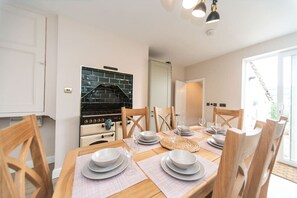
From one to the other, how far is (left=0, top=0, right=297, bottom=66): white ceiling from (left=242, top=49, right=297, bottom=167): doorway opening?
1.76 feet

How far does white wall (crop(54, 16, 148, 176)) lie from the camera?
1.77 m

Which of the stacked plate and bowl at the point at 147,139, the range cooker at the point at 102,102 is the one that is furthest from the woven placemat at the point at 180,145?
the range cooker at the point at 102,102

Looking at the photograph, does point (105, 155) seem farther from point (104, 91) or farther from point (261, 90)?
point (261, 90)

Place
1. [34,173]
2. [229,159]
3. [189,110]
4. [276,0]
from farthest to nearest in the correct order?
[189,110], [276,0], [34,173], [229,159]

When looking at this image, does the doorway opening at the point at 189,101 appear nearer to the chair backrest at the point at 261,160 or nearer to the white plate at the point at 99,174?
the chair backrest at the point at 261,160

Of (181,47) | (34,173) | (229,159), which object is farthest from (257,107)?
(34,173)

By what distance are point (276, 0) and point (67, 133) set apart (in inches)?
133

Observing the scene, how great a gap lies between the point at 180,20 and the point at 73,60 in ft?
6.11

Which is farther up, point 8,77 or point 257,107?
point 8,77

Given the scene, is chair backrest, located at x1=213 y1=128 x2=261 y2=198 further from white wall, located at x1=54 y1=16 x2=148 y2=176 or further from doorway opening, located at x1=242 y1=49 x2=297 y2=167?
doorway opening, located at x1=242 y1=49 x2=297 y2=167

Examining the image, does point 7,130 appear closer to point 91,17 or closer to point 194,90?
point 91,17

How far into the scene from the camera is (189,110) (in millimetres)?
4246

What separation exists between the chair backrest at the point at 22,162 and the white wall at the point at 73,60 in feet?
4.36

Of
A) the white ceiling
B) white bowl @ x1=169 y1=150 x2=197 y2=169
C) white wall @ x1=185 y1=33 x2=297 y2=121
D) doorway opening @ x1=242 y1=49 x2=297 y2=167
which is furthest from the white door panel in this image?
white bowl @ x1=169 y1=150 x2=197 y2=169
